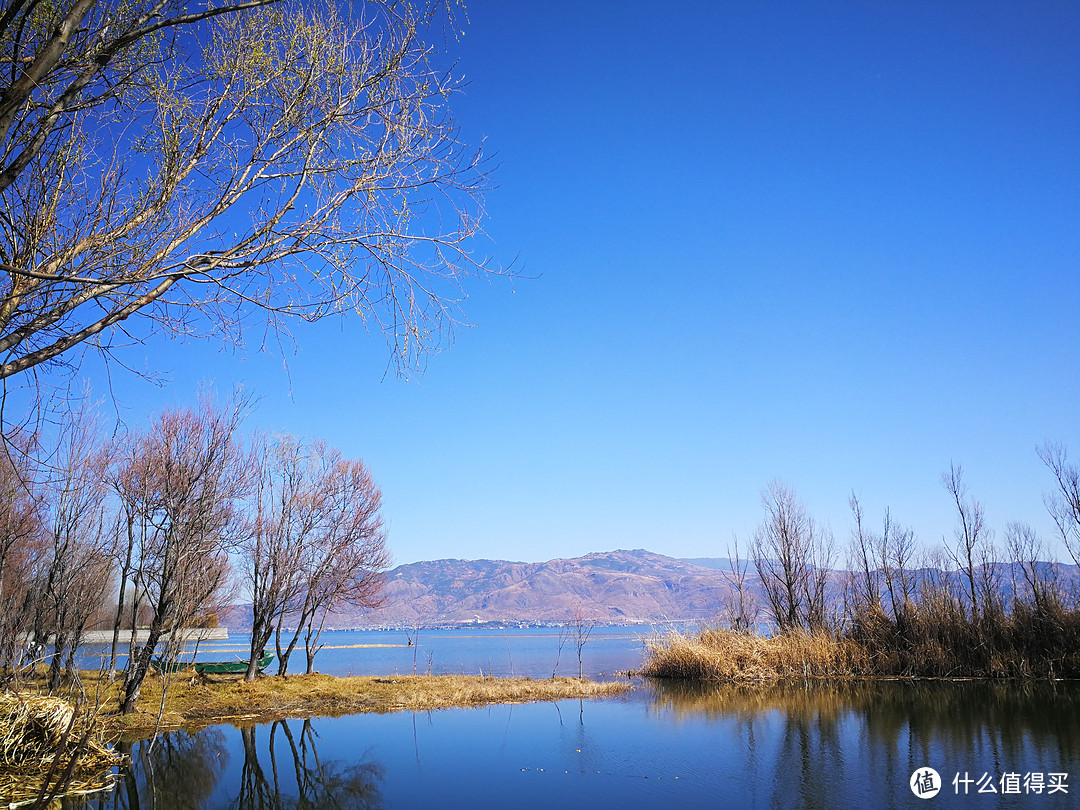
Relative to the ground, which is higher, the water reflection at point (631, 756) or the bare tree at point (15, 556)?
the bare tree at point (15, 556)

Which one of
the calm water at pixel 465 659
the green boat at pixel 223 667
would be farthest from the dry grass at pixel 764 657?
the green boat at pixel 223 667

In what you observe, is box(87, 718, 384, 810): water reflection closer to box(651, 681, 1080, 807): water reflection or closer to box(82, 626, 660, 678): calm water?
box(82, 626, 660, 678): calm water

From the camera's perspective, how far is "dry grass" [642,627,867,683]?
77.7 ft

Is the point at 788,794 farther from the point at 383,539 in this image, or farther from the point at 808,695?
the point at 383,539

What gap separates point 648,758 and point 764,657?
46.0ft

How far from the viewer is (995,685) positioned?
19391 millimetres

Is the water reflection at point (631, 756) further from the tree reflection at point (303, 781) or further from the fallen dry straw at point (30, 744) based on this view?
the fallen dry straw at point (30, 744)

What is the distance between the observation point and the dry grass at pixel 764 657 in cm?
2369

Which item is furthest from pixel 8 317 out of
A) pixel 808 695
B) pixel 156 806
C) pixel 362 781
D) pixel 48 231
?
pixel 808 695

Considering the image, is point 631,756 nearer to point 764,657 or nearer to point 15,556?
point 764,657

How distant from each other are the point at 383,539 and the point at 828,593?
21.5 meters

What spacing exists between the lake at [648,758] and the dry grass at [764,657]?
594cm

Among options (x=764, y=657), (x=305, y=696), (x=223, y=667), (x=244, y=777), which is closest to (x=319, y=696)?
(x=305, y=696)

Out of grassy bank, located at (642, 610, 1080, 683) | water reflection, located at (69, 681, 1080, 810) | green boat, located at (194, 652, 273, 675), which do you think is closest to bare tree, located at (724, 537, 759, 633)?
grassy bank, located at (642, 610, 1080, 683)
